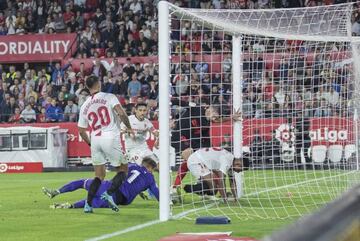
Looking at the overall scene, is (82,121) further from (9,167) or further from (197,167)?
(9,167)

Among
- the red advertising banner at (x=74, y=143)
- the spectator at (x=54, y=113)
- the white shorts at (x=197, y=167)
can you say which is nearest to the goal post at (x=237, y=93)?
the white shorts at (x=197, y=167)

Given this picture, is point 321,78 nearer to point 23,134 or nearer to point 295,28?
point 295,28

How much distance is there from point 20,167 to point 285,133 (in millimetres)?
10456

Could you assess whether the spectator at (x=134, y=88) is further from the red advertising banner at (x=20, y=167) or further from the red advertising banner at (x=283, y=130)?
the red advertising banner at (x=283, y=130)

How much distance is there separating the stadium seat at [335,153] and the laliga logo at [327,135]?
0.17m

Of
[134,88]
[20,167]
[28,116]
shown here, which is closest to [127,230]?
[20,167]

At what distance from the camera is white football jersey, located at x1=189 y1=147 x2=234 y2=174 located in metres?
12.9

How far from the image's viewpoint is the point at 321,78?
16.6 meters

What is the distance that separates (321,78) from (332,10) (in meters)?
2.57

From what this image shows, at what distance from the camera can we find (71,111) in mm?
27578

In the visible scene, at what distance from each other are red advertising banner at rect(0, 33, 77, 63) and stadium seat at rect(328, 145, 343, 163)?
14.5 m

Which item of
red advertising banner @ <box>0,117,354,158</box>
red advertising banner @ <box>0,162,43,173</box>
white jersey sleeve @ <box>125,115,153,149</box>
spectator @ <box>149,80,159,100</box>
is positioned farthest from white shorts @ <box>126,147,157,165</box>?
spectator @ <box>149,80,159,100</box>

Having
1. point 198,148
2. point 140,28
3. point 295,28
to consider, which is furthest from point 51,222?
point 140,28

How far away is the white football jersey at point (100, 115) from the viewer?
1166 cm
